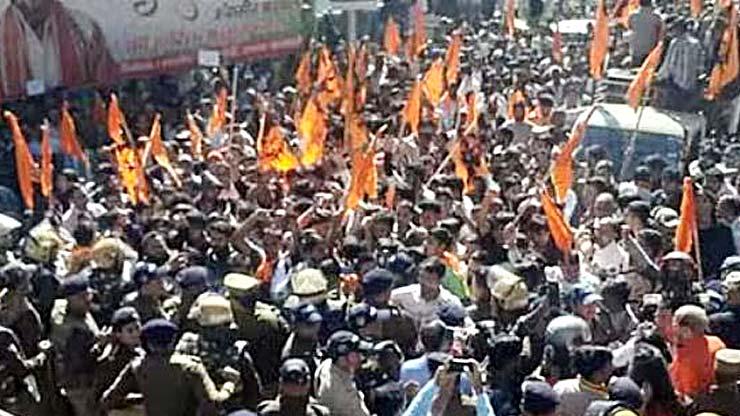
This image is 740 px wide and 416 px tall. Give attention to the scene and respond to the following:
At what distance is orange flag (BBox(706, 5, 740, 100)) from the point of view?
51.1ft

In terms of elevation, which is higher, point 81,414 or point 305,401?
point 305,401

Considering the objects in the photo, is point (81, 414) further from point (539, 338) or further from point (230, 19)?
point (230, 19)

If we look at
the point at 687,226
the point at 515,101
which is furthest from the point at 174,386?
the point at 515,101

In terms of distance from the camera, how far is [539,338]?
7098mm

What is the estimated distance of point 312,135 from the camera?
12.9m

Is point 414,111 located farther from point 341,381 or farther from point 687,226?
point 341,381

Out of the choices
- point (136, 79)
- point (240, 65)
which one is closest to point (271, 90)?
point (240, 65)

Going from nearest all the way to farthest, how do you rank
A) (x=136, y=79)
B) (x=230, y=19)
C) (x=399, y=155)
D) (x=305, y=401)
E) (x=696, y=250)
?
(x=305, y=401) → (x=696, y=250) → (x=399, y=155) → (x=136, y=79) → (x=230, y=19)

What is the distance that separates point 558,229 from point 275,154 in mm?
3732

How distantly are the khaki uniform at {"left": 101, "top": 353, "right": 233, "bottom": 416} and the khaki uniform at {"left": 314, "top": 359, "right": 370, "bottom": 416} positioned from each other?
1.58ft

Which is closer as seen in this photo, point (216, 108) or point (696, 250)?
point (696, 250)

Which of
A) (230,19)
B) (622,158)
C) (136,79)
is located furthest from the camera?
(230,19)

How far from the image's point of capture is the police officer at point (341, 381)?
6309 millimetres

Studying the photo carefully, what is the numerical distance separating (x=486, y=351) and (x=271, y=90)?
14.4m
